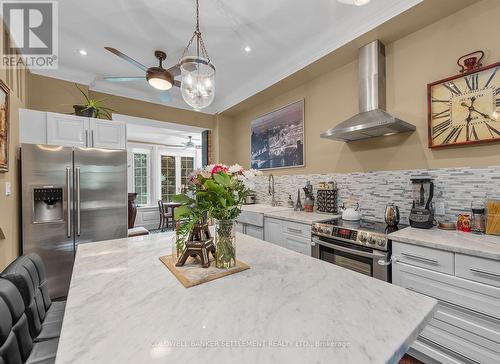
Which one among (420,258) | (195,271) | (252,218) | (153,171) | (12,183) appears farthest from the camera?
(153,171)

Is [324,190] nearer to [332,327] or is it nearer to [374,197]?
[374,197]

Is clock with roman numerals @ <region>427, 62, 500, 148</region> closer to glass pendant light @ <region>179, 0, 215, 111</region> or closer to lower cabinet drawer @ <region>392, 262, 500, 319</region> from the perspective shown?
lower cabinet drawer @ <region>392, 262, 500, 319</region>

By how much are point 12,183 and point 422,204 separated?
3.89 m

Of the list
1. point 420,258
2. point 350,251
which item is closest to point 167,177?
point 350,251

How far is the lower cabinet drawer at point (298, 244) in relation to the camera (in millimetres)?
2215

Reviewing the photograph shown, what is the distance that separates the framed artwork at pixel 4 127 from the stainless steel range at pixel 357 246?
2867 mm

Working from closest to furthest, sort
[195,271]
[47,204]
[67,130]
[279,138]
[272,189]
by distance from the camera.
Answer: [195,271]
[47,204]
[67,130]
[279,138]
[272,189]

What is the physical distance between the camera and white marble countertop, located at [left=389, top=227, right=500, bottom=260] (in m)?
1.27

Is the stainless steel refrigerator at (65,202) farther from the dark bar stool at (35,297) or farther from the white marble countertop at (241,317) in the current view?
the white marble countertop at (241,317)

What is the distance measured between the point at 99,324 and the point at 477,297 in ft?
6.20

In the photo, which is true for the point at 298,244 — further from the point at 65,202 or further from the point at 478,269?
the point at 65,202

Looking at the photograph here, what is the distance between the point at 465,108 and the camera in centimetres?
178

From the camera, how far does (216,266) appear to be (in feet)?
3.40

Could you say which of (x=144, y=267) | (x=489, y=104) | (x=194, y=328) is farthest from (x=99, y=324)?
(x=489, y=104)
